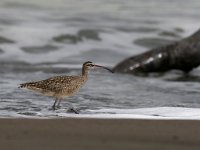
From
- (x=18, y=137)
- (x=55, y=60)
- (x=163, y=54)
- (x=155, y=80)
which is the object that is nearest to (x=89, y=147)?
(x=18, y=137)

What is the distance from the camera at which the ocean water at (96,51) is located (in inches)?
340

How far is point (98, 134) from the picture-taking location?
6.27 meters

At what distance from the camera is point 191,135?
6.34 metres

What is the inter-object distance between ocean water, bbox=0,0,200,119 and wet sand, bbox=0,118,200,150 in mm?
787

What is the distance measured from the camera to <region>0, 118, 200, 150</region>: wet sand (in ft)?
19.3

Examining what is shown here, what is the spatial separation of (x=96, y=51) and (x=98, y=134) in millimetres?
10151

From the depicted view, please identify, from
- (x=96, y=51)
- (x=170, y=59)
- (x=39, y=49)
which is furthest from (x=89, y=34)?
(x=170, y=59)

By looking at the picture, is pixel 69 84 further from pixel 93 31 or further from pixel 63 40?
pixel 93 31

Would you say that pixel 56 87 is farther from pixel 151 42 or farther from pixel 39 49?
Result: pixel 151 42

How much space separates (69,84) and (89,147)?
2.93 m

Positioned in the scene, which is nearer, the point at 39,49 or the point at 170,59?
the point at 170,59

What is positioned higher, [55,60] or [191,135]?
[55,60]

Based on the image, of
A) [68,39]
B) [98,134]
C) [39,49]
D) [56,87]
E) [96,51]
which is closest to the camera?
[98,134]

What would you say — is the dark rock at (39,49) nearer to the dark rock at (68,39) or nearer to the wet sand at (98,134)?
the dark rock at (68,39)
